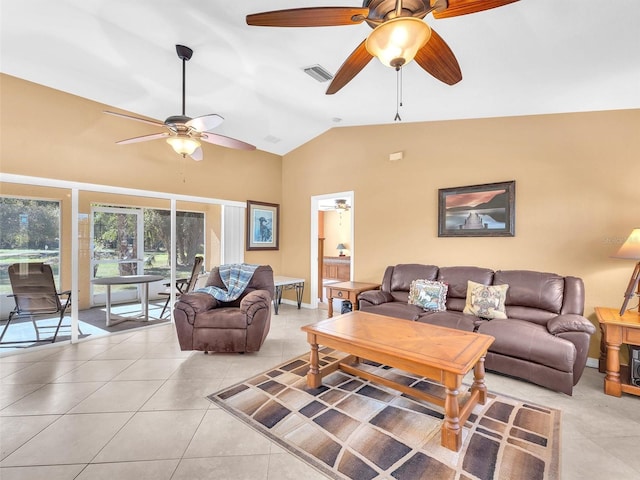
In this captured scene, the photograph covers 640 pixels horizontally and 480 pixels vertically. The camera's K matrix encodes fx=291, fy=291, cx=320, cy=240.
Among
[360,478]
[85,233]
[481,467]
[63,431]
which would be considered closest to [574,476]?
[481,467]

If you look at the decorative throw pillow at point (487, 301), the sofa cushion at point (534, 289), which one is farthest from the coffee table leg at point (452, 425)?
the sofa cushion at point (534, 289)

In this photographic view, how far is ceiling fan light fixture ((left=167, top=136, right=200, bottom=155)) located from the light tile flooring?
2319mm

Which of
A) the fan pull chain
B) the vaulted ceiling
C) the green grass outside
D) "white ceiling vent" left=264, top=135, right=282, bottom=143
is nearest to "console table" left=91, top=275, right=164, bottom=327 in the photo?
the green grass outside

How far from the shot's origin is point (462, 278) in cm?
362

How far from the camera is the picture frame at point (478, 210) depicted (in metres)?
3.60

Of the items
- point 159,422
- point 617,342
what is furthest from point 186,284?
point 617,342

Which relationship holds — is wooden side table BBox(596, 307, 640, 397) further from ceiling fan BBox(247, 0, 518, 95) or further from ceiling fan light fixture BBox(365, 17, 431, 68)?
ceiling fan light fixture BBox(365, 17, 431, 68)

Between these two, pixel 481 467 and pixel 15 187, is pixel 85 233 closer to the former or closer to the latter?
pixel 15 187

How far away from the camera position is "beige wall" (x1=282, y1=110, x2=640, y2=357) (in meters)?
3.03

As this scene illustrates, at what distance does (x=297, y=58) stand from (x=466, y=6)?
1828mm

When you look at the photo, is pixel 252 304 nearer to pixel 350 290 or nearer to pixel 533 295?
pixel 350 290

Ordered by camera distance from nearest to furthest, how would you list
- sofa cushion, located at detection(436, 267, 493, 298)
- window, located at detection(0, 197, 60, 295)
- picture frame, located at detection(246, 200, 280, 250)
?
window, located at detection(0, 197, 60, 295) < sofa cushion, located at detection(436, 267, 493, 298) < picture frame, located at detection(246, 200, 280, 250)

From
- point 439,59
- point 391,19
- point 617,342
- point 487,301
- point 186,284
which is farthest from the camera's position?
point 186,284

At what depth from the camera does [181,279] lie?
4.78 metres
